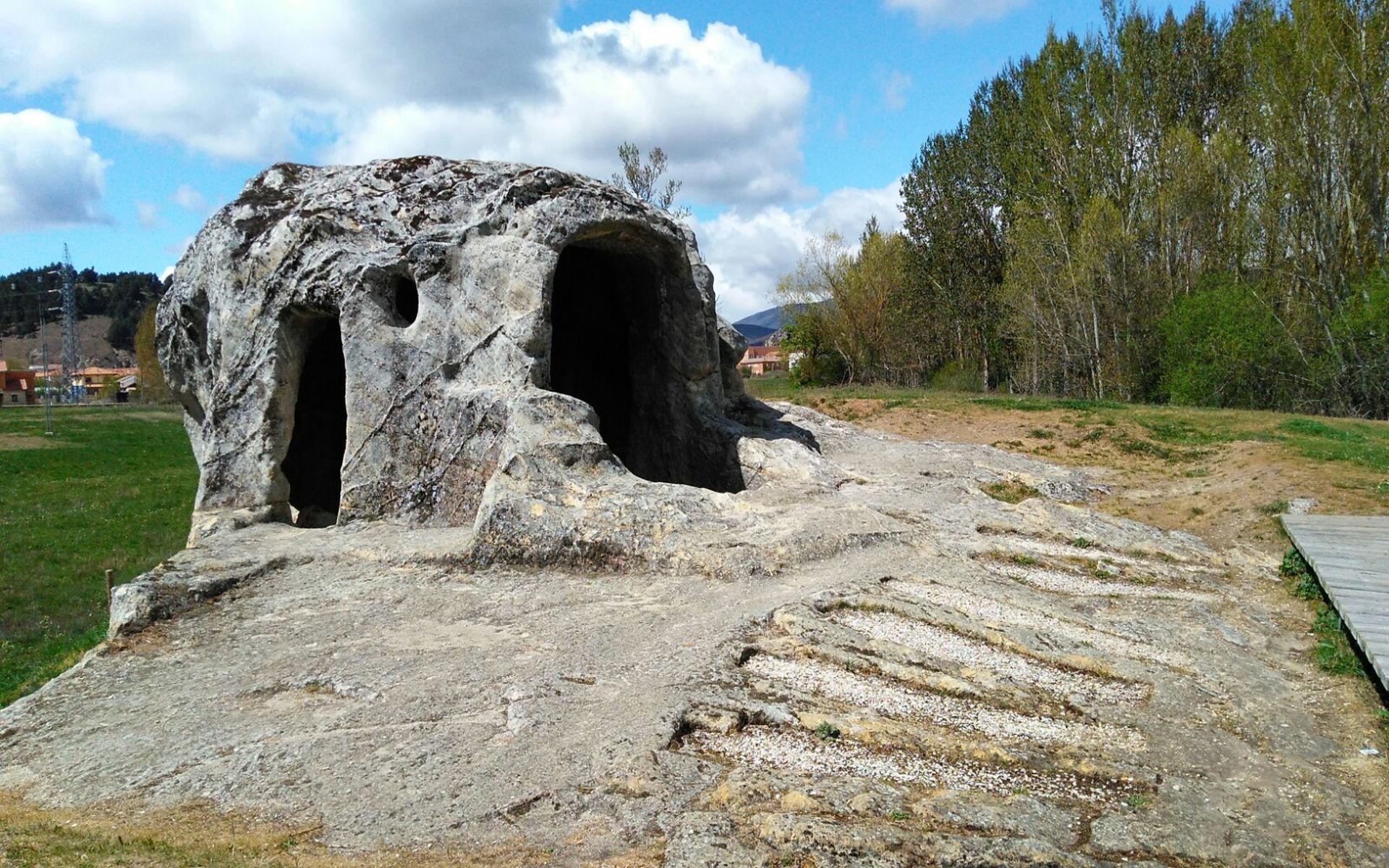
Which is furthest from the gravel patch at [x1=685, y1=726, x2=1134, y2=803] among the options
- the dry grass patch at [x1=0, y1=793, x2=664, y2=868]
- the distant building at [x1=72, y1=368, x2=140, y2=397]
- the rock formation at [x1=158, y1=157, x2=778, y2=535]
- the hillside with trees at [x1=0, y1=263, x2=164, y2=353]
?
the hillside with trees at [x1=0, y1=263, x2=164, y2=353]

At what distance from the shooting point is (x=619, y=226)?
9.76m

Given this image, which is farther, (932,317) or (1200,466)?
(932,317)

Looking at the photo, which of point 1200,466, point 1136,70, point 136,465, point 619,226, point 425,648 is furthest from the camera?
point 136,465

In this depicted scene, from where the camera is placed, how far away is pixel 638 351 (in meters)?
11.4

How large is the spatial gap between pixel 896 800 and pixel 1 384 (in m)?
86.1

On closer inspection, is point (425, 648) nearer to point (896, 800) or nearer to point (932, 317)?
point (896, 800)

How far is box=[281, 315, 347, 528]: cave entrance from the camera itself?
36.8 feet

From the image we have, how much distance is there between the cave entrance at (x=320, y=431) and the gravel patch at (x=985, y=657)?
7.14 meters

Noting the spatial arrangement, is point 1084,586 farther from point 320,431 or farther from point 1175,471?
point 320,431

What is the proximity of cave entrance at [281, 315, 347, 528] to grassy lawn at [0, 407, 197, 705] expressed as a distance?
8.20ft

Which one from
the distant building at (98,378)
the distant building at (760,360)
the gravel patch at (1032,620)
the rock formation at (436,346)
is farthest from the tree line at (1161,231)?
the distant building at (98,378)

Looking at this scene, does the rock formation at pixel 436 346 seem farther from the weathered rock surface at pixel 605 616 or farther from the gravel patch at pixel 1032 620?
the gravel patch at pixel 1032 620

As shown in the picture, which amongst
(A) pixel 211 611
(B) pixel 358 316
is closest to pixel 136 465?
(B) pixel 358 316

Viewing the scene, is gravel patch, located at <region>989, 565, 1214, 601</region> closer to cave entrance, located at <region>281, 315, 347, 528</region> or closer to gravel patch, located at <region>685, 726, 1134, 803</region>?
gravel patch, located at <region>685, 726, 1134, 803</region>
